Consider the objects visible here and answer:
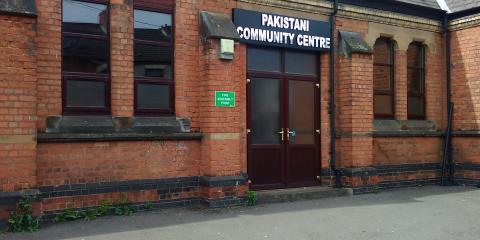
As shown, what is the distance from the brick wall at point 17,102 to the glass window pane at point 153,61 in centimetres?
185

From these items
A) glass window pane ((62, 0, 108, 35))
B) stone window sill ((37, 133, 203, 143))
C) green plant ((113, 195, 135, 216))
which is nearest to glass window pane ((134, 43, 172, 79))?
glass window pane ((62, 0, 108, 35))

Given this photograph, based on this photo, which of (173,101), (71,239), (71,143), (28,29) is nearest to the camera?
(71,239)

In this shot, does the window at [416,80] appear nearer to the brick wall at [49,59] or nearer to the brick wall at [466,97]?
the brick wall at [466,97]

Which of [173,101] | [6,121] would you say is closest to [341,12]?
[173,101]

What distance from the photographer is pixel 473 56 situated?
1202 centimetres

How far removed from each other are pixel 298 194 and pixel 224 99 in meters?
2.53

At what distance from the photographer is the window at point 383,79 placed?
1151 centimetres

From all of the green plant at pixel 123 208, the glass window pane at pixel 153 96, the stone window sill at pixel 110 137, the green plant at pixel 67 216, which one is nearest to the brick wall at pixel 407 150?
the stone window sill at pixel 110 137

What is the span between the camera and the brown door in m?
9.72

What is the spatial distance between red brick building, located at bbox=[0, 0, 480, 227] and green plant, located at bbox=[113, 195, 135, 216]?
12 cm

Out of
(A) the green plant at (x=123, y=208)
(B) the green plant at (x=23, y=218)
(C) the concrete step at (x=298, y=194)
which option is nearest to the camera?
(B) the green plant at (x=23, y=218)

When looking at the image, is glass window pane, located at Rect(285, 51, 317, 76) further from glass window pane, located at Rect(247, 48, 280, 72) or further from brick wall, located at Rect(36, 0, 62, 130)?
brick wall, located at Rect(36, 0, 62, 130)

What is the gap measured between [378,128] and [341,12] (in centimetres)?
281

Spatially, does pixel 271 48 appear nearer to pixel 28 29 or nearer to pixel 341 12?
pixel 341 12
